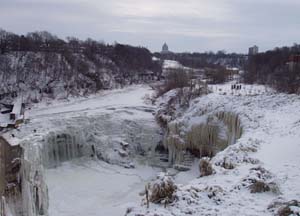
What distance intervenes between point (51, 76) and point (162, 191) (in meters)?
42.1

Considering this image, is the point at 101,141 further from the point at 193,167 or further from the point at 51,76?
the point at 51,76

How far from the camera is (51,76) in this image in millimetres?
46719

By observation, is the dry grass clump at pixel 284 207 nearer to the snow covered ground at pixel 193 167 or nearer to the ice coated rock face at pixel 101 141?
the snow covered ground at pixel 193 167

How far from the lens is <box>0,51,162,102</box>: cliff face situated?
42.8 metres

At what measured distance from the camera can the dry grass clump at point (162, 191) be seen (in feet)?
24.8

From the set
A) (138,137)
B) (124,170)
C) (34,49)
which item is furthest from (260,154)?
(34,49)

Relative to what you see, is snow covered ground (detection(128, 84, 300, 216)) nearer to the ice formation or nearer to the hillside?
the ice formation

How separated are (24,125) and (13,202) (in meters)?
16.4

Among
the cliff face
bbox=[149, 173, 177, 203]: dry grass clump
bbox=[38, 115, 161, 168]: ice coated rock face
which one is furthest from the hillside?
bbox=[149, 173, 177, 203]: dry grass clump

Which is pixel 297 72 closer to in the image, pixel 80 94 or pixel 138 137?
pixel 138 137

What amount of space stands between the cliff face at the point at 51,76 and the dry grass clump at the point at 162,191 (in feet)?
113

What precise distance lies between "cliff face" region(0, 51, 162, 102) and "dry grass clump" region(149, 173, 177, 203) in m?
34.5

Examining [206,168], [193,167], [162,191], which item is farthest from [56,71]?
[162,191]

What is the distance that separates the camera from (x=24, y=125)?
82.4 ft
